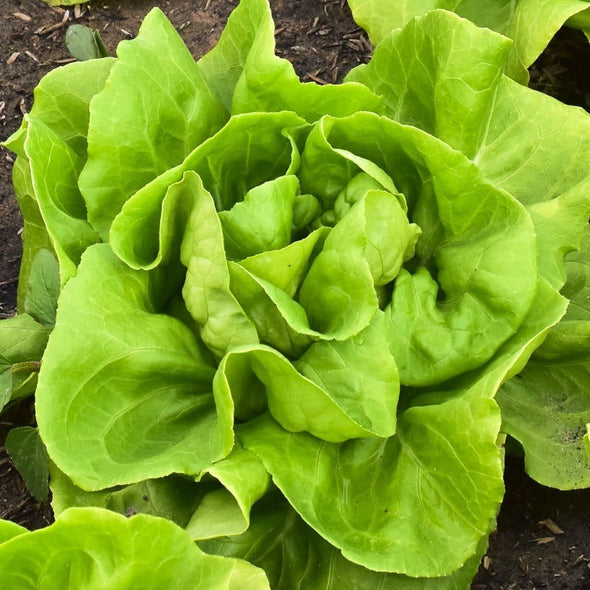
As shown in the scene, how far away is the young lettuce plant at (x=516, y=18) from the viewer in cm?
281

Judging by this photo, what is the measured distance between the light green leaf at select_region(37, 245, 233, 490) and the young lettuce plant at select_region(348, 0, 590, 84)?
3.79ft

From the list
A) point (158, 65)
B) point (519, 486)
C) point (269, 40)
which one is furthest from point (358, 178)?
point (519, 486)

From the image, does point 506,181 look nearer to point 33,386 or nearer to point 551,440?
point 551,440

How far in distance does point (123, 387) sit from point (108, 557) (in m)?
0.52

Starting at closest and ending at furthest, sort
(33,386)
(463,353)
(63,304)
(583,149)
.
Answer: (63,304) → (463,353) → (583,149) → (33,386)

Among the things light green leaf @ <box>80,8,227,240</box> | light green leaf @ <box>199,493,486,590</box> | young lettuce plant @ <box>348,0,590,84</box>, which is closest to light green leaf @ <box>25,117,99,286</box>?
light green leaf @ <box>80,8,227,240</box>

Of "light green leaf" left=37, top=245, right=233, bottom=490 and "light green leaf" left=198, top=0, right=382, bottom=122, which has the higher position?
"light green leaf" left=198, top=0, right=382, bottom=122

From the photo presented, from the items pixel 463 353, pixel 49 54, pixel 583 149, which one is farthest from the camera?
pixel 49 54

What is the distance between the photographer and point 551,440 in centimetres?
251

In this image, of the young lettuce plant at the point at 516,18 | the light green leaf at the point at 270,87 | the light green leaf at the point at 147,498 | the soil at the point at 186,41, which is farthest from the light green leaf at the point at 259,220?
the soil at the point at 186,41

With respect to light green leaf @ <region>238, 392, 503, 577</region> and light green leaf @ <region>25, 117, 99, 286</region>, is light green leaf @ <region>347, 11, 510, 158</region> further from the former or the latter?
light green leaf @ <region>25, 117, 99, 286</region>

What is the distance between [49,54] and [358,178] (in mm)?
1788

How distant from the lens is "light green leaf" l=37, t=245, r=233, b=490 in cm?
208

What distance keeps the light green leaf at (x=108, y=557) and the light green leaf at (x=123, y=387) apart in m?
0.26
